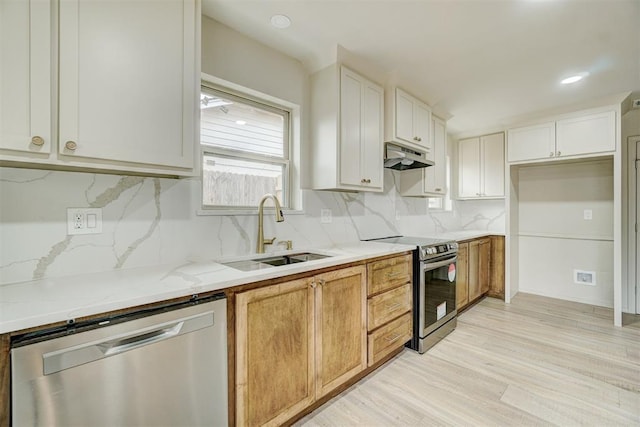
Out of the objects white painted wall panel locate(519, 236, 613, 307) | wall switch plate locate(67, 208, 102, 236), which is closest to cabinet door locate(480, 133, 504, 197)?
white painted wall panel locate(519, 236, 613, 307)

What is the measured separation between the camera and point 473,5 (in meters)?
1.75

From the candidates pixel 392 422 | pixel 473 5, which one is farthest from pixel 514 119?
pixel 392 422

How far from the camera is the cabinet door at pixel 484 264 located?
3.84 meters

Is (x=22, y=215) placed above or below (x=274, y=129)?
below

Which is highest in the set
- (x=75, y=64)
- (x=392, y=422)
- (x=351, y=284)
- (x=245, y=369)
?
(x=75, y=64)

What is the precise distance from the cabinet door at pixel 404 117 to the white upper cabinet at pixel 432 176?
22.5 inches

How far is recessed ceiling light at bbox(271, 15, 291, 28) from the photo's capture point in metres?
1.86

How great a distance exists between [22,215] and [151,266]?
59 centimetres

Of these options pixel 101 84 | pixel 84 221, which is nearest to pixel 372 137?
pixel 101 84

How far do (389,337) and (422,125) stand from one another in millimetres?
2191

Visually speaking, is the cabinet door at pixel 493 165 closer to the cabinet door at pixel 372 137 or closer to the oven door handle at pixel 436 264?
the oven door handle at pixel 436 264

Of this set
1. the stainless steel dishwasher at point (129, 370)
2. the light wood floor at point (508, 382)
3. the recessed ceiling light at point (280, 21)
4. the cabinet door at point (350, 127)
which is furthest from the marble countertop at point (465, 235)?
the stainless steel dishwasher at point (129, 370)

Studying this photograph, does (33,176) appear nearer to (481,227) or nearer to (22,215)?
(22,215)

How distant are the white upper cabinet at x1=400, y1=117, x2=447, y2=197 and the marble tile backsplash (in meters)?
1.47
